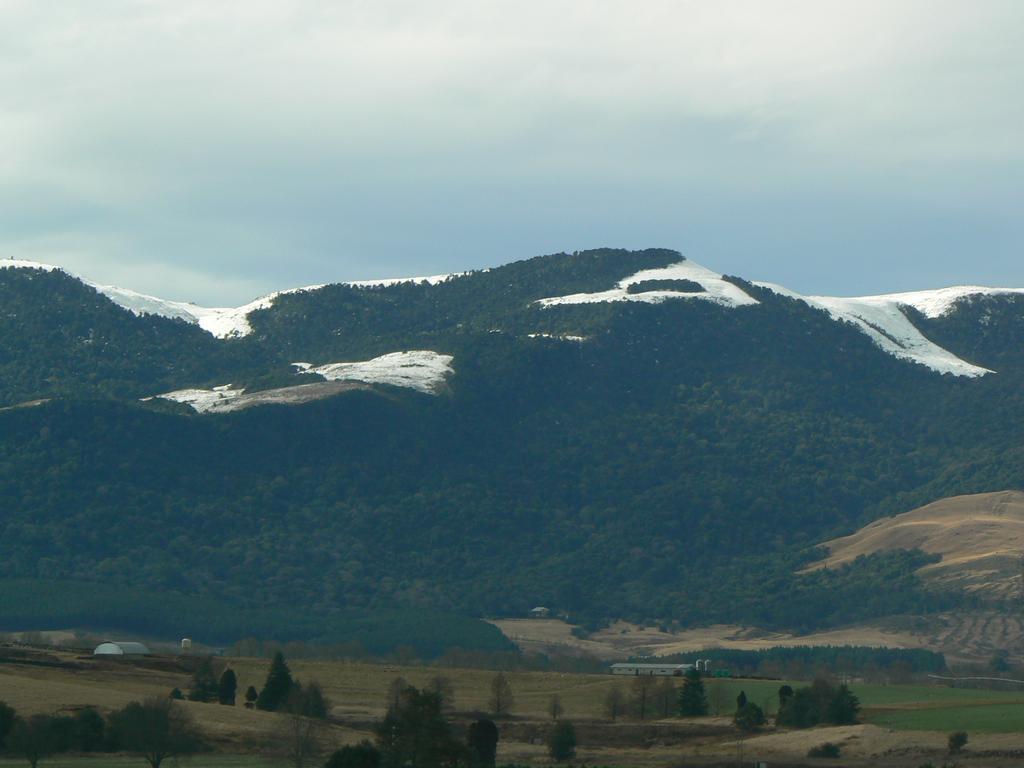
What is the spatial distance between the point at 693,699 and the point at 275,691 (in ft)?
143

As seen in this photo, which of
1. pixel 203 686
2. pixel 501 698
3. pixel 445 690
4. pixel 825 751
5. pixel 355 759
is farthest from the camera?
pixel 501 698

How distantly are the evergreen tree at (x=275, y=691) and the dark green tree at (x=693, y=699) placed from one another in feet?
133

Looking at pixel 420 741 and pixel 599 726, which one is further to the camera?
pixel 599 726

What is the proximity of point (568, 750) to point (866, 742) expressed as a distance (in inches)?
995

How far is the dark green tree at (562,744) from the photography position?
5846 inches

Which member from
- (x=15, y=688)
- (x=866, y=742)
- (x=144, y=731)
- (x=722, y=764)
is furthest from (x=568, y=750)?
(x=15, y=688)

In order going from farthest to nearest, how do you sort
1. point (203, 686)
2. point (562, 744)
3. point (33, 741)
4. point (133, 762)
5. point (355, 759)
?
point (203, 686) → point (562, 744) → point (133, 762) → point (33, 741) → point (355, 759)

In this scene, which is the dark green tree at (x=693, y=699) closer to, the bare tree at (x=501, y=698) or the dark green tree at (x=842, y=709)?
the bare tree at (x=501, y=698)

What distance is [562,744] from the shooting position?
5876 inches

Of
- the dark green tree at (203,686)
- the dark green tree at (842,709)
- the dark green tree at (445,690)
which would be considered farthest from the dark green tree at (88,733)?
the dark green tree at (842,709)

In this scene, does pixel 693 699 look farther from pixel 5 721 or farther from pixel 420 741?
pixel 5 721

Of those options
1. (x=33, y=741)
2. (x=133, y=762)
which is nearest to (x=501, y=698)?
(x=133, y=762)

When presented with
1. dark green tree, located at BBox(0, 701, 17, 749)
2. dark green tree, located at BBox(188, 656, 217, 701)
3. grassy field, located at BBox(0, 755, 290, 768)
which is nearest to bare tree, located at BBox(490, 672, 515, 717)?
dark green tree, located at BBox(188, 656, 217, 701)

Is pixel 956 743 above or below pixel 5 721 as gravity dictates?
below
